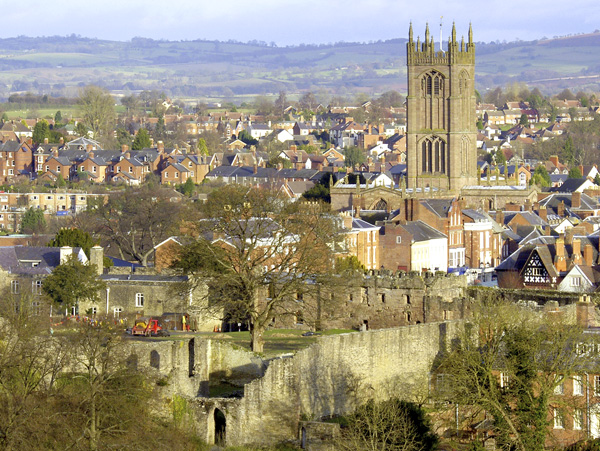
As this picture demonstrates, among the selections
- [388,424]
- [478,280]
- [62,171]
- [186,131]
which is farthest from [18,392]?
[186,131]

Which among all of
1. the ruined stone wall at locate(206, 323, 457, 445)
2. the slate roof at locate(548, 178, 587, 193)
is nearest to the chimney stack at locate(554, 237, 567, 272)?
the ruined stone wall at locate(206, 323, 457, 445)

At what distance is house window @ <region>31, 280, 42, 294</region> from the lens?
54188 millimetres

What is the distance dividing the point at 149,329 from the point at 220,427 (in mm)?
8885

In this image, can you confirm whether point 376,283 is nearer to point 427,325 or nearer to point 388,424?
point 427,325

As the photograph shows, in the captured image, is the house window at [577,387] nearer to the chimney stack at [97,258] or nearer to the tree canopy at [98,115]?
the chimney stack at [97,258]

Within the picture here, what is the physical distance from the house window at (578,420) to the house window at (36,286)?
20.4m

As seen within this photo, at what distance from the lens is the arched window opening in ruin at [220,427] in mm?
39875

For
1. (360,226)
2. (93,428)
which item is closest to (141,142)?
(360,226)

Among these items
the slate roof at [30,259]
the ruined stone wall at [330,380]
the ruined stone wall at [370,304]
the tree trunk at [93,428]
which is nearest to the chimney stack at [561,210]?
the slate roof at [30,259]

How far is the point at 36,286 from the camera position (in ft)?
180

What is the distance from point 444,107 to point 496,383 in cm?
6671

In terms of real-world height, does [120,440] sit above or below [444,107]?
below

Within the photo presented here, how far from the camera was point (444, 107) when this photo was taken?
106 m

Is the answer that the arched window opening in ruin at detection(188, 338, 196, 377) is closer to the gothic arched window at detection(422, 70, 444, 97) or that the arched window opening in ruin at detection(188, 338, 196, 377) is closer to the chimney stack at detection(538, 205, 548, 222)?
the chimney stack at detection(538, 205, 548, 222)
